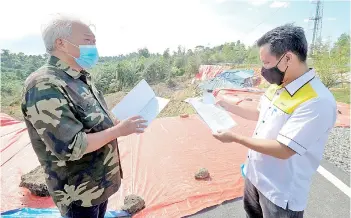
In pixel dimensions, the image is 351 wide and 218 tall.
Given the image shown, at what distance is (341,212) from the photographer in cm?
276

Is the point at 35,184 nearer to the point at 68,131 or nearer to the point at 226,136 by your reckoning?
the point at 68,131

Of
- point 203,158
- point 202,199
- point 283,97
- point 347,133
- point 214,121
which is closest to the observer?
point 283,97

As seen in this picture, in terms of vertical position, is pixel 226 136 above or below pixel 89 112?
below

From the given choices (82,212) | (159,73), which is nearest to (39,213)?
(82,212)

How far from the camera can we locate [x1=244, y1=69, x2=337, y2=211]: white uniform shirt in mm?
1277

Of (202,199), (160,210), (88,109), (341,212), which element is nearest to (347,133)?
(341,212)

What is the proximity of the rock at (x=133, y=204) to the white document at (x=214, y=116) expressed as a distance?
5.17ft

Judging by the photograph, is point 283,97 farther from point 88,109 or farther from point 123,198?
point 123,198

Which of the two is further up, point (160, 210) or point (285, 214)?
A: point (285, 214)

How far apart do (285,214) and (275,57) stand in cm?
92

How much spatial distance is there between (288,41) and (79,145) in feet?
3.96

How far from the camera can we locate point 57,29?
131 centimetres

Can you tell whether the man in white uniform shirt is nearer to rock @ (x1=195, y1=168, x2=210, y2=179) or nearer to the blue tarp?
the blue tarp

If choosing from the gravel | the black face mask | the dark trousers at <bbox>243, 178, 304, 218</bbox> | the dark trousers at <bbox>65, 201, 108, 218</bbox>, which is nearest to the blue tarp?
the dark trousers at <bbox>65, 201, 108, 218</bbox>
